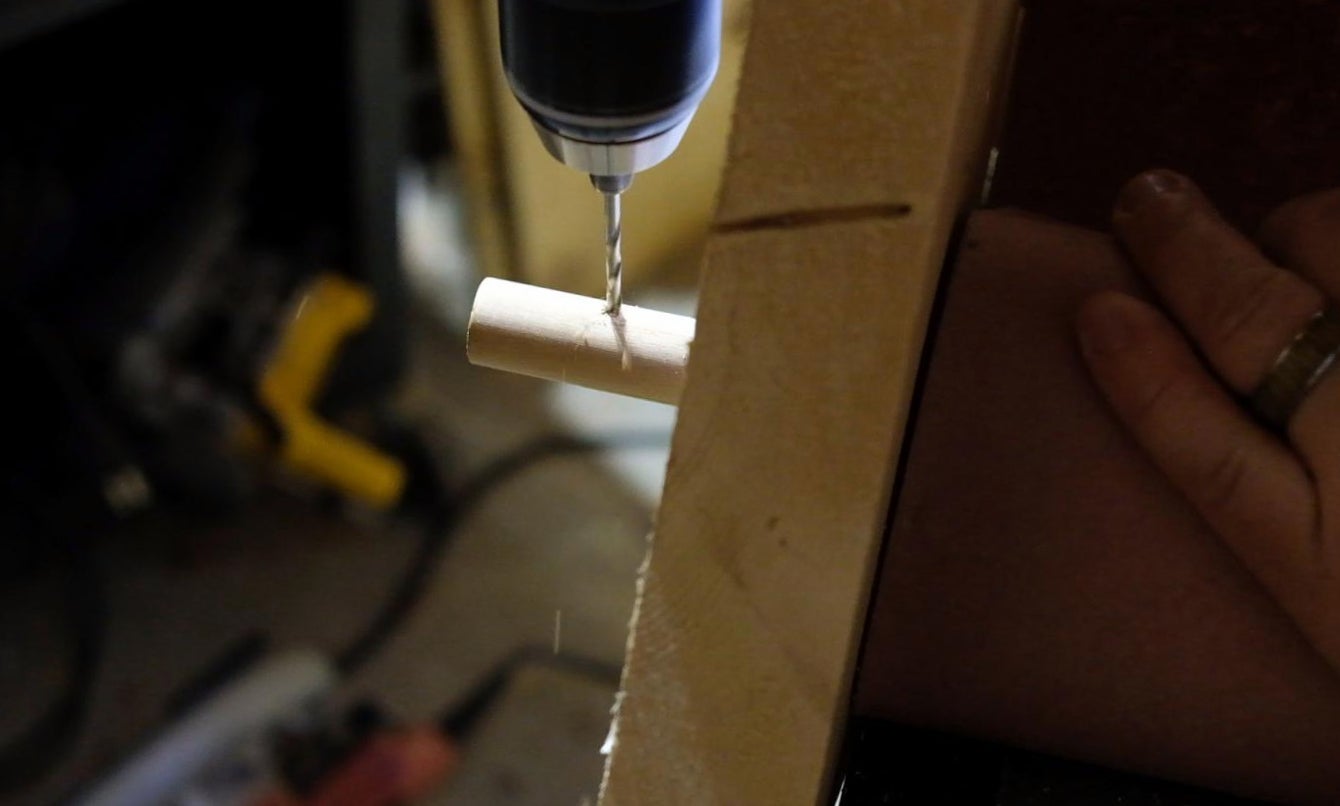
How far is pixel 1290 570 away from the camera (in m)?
0.33

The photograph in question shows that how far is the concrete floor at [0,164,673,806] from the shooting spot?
1219mm

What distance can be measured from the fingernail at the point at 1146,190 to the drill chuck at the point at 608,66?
133mm

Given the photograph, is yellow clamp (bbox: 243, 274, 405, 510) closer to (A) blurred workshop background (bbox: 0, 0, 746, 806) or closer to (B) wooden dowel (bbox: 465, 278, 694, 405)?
(A) blurred workshop background (bbox: 0, 0, 746, 806)

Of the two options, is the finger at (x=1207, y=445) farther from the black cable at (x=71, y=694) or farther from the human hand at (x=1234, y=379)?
the black cable at (x=71, y=694)

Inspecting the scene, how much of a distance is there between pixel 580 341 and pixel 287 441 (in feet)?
3.20

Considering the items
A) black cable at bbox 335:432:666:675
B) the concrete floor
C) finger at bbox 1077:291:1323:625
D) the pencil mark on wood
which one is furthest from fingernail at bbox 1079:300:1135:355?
black cable at bbox 335:432:666:675

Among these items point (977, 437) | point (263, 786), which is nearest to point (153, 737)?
point (263, 786)

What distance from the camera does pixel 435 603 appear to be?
4.31 ft

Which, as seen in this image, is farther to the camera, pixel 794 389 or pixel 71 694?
pixel 71 694

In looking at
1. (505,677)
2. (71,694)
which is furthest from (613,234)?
(71,694)

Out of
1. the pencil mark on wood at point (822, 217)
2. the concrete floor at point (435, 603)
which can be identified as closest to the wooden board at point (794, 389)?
the pencil mark on wood at point (822, 217)

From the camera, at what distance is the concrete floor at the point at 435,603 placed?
1219 millimetres

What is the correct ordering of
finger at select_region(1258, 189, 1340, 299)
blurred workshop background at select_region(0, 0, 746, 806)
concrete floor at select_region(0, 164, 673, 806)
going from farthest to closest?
1. concrete floor at select_region(0, 164, 673, 806)
2. blurred workshop background at select_region(0, 0, 746, 806)
3. finger at select_region(1258, 189, 1340, 299)

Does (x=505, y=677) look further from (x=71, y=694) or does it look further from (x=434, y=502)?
(x=71, y=694)
